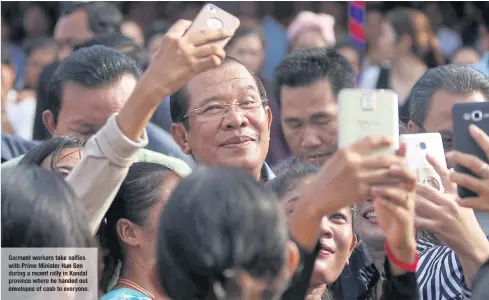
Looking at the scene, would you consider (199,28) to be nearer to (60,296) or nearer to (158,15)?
(60,296)

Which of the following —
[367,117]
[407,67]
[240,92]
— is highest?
[367,117]

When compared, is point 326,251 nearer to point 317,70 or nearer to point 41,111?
point 317,70

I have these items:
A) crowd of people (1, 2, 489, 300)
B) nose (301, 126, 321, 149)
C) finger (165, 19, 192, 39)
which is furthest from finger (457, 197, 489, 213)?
nose (301, 126, 321, 149)

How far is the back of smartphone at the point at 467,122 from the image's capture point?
236 centimetres

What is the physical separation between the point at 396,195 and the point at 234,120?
4.03ft

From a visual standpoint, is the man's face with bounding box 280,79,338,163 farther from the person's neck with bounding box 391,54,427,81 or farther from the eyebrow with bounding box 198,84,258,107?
the person's neck with bounding box 391,54,427,81

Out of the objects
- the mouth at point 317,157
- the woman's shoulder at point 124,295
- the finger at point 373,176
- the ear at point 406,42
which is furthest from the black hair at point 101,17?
the finger at point 373,176

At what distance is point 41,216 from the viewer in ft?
6.70

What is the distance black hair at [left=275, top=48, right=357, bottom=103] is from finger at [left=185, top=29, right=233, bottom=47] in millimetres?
1927

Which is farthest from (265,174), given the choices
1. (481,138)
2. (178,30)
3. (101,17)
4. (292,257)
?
(101,17)

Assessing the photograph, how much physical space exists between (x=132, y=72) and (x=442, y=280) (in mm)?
1487

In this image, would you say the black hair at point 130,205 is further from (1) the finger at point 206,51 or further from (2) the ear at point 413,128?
(2) the ear at point 413,128

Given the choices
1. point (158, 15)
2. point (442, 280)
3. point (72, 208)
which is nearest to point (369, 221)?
point (442, 280)

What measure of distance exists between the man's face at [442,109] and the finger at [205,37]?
1554mm
